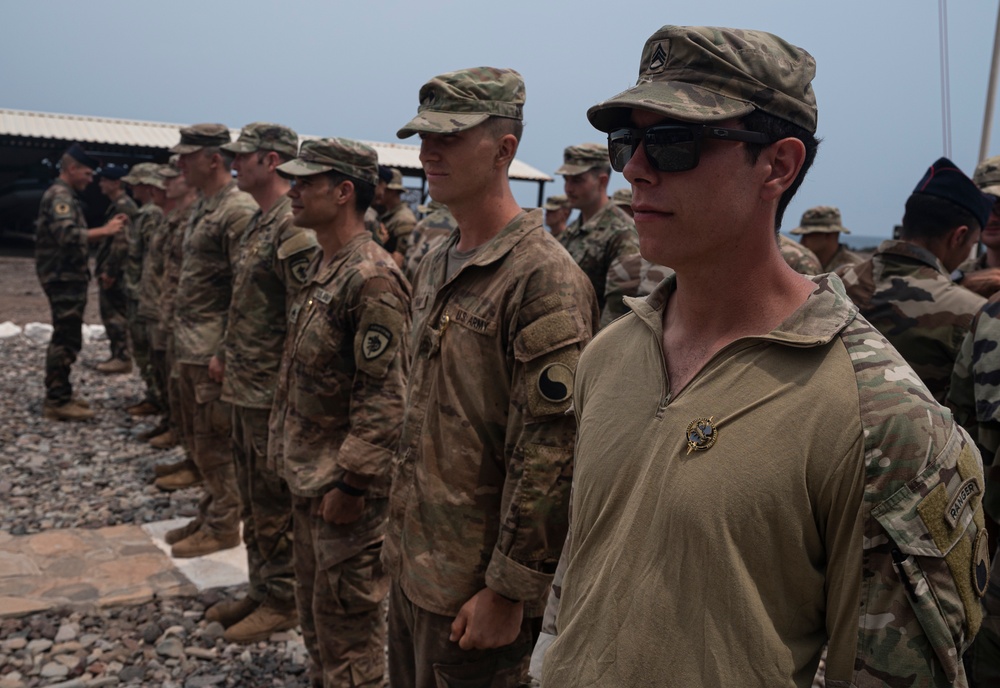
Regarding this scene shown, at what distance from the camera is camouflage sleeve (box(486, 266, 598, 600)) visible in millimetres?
2322

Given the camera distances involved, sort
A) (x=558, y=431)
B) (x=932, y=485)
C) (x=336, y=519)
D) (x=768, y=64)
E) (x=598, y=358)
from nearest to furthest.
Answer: (x=932, y=485)
(x=768, y=64)
(x=598, y=358)
(x=558, y=431)
(x=336, y=519)

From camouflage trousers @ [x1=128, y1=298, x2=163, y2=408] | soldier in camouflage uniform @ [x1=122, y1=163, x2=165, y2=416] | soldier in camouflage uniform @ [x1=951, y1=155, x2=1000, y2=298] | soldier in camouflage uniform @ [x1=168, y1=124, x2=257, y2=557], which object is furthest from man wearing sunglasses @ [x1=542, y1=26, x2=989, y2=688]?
camouflage trousers @ [x1=128, y1=298, x2=163, y2=408]

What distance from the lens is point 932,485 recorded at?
125cm

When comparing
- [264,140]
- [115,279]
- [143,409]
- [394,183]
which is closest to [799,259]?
[264,140]

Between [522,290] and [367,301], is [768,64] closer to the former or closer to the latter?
[522,290]

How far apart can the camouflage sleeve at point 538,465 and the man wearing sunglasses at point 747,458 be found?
2.02 feet

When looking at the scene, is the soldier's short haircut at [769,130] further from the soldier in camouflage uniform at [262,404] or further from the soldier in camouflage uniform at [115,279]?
the soldier in camouflage uniform at [115,279]

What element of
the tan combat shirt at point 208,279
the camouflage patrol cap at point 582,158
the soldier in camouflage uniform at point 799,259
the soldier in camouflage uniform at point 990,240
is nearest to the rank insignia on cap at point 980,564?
the soldier in camouflage uniform at point 990,240

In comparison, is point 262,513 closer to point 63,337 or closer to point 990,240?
point 990,240

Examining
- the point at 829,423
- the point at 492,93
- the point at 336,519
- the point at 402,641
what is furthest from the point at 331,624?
the point at 829,423

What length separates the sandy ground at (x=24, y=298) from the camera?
14742 mm

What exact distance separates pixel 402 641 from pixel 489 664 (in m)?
0.34

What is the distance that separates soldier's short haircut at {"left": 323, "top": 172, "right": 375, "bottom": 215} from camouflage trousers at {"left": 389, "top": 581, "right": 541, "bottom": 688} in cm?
189

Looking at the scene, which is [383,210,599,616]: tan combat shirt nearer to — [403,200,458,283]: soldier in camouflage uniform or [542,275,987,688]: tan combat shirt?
[542,275,987,688]: tan combat shirt
